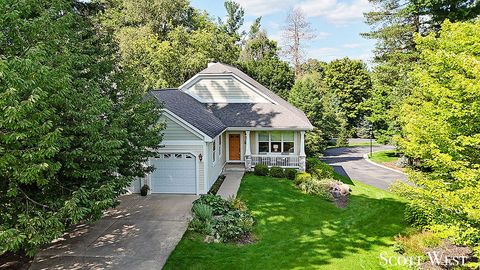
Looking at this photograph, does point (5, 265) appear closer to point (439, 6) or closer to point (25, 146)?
point (25, 146)

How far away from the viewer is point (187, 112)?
1844cm

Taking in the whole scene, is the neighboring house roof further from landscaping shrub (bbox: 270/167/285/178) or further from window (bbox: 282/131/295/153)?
landscaping shrub (bbox: 270/167/285/178)

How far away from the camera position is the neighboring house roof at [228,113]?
738 inches

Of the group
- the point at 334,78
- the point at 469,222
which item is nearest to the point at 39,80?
the point at 469,222

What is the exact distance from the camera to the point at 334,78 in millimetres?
55031

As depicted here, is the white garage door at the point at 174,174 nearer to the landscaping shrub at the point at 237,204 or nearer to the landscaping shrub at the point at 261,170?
the landscaping shrub at the point at 237,204

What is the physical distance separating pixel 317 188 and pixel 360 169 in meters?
12.5

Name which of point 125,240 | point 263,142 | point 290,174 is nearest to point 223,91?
point 263,142

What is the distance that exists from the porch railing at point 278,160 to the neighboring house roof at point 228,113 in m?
2.10

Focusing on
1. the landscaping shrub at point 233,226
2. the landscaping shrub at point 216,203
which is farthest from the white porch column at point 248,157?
the landscaping shrub at point 233,226

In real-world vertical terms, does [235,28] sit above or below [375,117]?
above

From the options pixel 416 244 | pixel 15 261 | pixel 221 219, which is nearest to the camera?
pixel 15 261

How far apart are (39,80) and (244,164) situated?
1704 cm

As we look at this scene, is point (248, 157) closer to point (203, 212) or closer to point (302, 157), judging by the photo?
point (302, 157)
